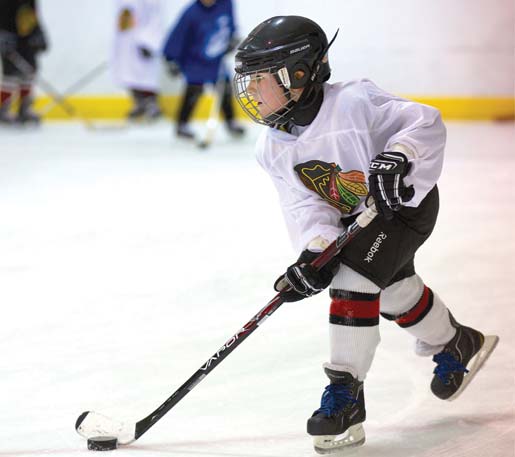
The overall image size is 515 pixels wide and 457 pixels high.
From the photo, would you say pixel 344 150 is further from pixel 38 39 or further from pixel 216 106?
pixel 38 39

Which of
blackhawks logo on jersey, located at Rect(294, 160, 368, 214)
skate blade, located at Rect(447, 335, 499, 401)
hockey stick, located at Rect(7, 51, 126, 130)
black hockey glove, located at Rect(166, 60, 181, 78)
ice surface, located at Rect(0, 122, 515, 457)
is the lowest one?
hockey stick, located at Rect(7, 51, 126, 130)

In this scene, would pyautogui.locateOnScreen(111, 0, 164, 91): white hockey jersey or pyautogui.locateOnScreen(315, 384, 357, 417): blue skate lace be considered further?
pyautogui.locateOnScreen(111, 0, 164, 91): white hockey jersey

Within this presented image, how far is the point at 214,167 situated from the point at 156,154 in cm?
71

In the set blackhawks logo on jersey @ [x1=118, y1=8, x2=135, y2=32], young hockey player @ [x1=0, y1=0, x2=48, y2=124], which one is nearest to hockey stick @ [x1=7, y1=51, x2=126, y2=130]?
young hockey player @ [x1=0, y1=0, x2=48, y2=124]

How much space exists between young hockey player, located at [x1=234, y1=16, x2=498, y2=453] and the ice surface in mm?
175

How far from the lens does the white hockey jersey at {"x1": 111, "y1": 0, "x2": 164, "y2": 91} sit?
670 centimetres

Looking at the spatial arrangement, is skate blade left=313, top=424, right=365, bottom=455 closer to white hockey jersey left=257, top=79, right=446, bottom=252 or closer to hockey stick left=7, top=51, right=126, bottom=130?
white hockey jersey left=257, top=79, right=446, bottom=252

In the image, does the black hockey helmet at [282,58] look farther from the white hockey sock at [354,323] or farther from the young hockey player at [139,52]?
the young hockey player at [139,52]

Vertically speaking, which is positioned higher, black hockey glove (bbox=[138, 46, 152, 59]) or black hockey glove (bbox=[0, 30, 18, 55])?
black hockey glove (bbox=[0, 30, 18, 55])

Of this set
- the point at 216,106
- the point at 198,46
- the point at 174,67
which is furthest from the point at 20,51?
the point at 216,106

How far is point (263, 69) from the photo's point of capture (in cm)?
157

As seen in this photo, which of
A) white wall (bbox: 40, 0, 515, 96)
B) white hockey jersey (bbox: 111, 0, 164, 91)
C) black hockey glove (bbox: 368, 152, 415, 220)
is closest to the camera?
black hockey glove (bbox: 368, 152, 415, 220)

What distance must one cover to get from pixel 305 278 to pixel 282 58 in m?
0.36

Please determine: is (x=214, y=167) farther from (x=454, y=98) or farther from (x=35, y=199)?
(x=454, y=98)
